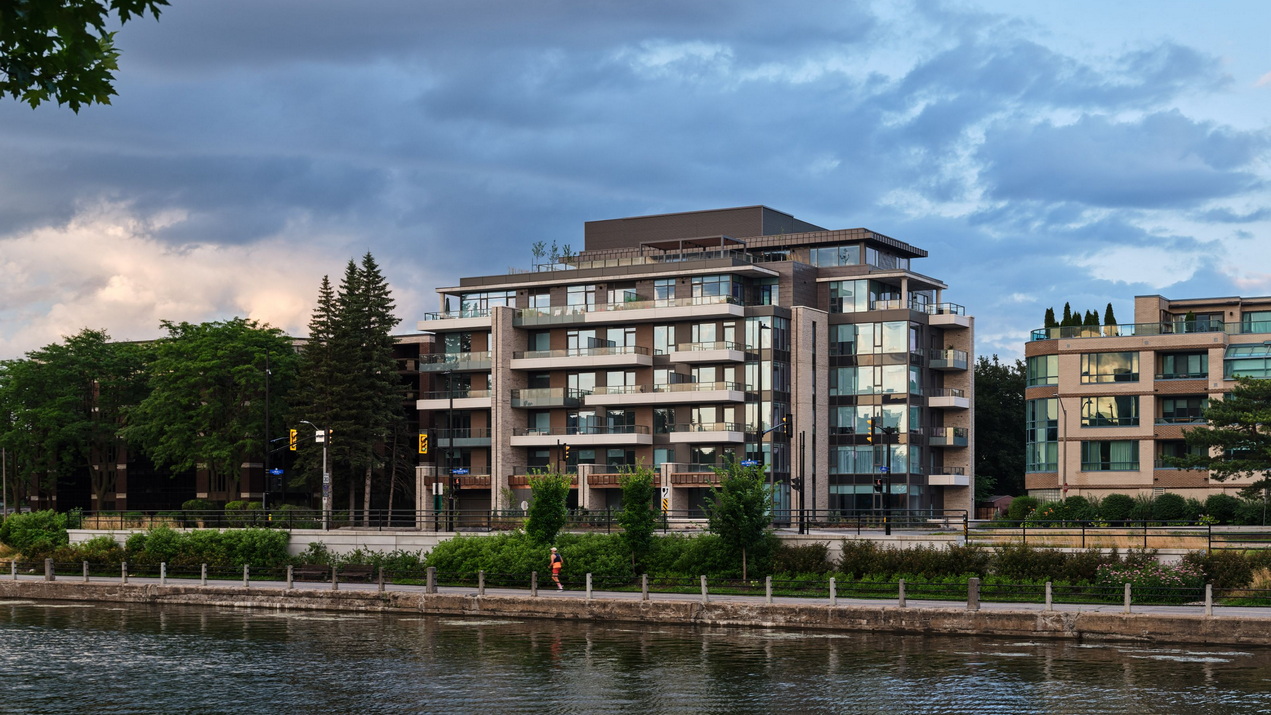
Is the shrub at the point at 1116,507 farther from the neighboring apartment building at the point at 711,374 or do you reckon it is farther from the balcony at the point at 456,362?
the balcony at the point at 456,362

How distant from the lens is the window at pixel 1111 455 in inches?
3600

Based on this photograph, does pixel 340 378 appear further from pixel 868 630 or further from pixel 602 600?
pixel 868 630

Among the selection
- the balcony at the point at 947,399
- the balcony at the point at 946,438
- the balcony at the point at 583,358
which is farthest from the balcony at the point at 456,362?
the balcony at the point at 946,438

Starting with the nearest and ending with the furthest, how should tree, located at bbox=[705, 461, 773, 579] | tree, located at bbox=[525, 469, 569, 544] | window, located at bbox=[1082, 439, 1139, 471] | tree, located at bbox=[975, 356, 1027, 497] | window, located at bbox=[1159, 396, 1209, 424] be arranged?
tree, located at bbox=[705, 461, 773, 579], tree, located at bbox=[525, 469, 569, 544], window, located at bbox=[1159, 396, 1209, 424], window, located at bbox=[1082, 439, 1139, 471], tree, located at bbox=[975, 356, 1027, 497]

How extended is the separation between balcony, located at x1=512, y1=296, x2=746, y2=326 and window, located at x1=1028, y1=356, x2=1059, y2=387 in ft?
66.8

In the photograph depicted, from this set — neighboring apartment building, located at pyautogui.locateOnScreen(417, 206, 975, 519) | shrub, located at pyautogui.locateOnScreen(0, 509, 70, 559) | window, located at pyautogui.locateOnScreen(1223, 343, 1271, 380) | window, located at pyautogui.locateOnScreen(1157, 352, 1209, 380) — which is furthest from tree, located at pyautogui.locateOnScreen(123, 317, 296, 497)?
window, located at pyautogui.locateOnScreen(1223, 343, 1271, 380)

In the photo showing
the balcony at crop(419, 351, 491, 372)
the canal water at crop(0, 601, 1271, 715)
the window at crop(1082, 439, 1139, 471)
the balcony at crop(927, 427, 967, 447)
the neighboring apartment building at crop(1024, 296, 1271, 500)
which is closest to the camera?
the canal water at crop(0, 601, 1271, 715)

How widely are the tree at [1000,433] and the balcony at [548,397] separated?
39.9 m

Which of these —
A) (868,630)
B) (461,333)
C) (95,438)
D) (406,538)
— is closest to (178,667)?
→ (868,630)

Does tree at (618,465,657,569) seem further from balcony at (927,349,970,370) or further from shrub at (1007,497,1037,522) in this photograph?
balcony at (927,349,970,370)

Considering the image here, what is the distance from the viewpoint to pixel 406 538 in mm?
56188

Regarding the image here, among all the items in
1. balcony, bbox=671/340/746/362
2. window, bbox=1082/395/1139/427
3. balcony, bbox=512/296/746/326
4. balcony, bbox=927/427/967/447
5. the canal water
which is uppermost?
balcony, bbox=512/296/746/326

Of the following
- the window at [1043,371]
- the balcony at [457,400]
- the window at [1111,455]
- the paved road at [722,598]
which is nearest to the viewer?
the paved road at [722,598]

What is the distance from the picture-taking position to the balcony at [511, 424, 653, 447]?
9431 cm
